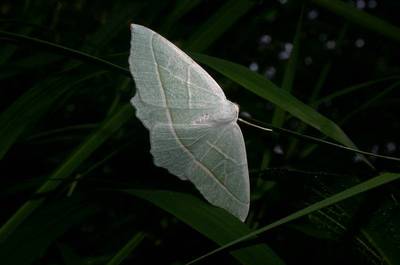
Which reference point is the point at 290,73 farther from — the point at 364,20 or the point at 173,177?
the point at 173,177

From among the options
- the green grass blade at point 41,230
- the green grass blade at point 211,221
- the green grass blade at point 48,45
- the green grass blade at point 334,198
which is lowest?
the green grass blade at point 41,230

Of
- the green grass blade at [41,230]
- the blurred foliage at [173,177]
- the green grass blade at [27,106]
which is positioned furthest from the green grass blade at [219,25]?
the green grass blade at [41,230]

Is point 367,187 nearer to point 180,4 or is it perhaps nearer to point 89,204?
point 89,204

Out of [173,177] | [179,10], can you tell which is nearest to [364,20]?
[179,10]

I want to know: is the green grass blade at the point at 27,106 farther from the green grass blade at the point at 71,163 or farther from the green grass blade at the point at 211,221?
the green grass blade at the point at 211,221

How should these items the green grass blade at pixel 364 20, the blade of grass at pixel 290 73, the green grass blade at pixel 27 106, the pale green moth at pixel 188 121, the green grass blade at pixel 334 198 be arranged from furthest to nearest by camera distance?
the blade of grass at pixel 290 73
the green grass blade at pixel 27 106
the green grass blade at pixel 364 20
the pale green moth at pixel 188 121
the green grass blade at pixel 334 198

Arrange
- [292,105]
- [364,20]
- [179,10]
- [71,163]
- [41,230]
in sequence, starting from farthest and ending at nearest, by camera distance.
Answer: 1. [179,10]
2. [71,163]
3. [41,230]
4. [364,20]
5. [292,105]

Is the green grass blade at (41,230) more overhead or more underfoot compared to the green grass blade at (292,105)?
more underfoot
